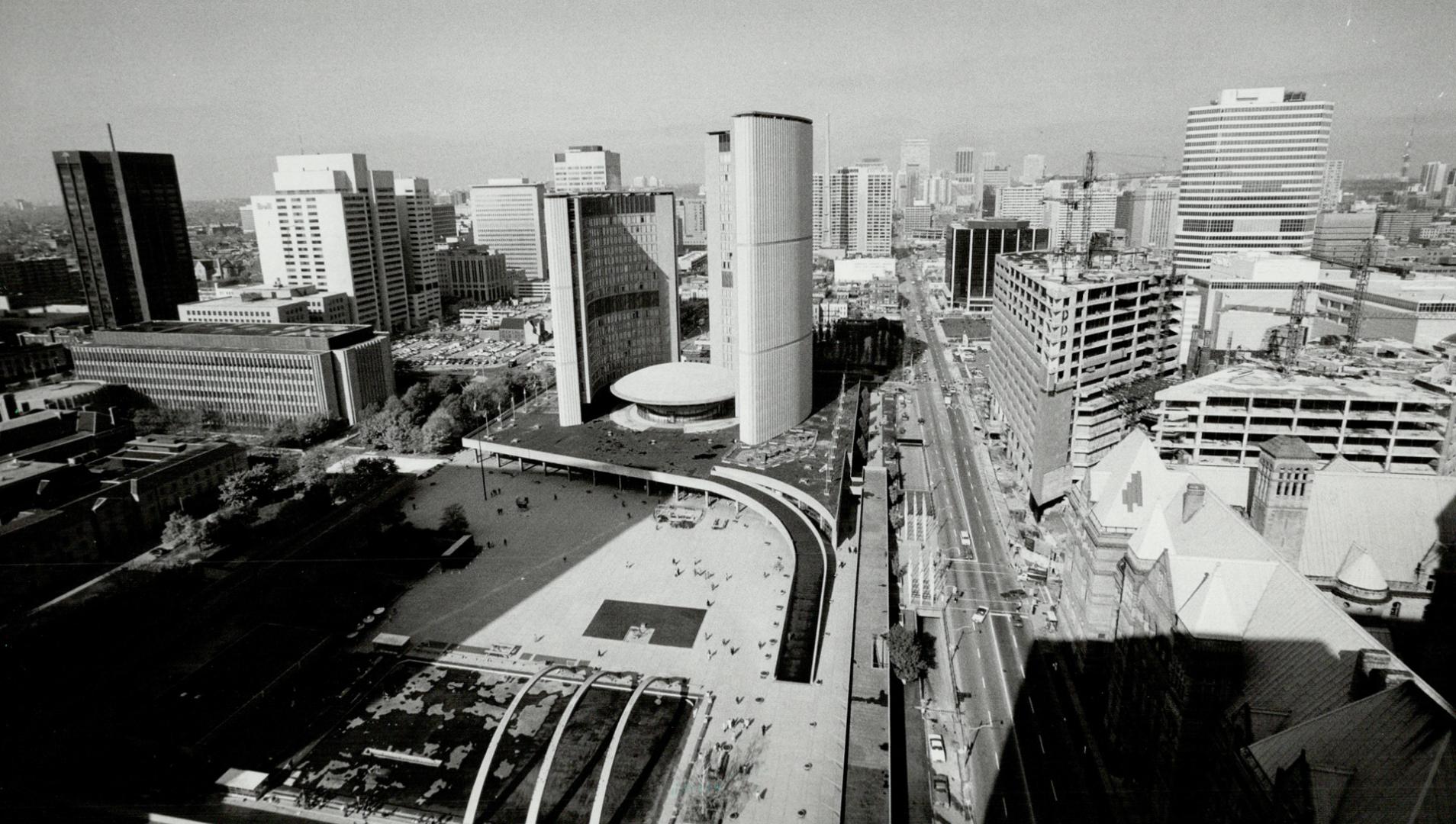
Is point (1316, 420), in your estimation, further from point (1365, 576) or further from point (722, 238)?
point (722, 238)

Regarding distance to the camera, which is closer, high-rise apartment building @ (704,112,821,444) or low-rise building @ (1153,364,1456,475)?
low-rise building @ (1153,364,1456,475)

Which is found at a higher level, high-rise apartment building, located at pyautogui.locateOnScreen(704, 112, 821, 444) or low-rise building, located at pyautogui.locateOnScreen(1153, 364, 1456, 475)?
high-rise apartment building, located at pyautogui.locateOnScreen(704, 112, 821, 444)

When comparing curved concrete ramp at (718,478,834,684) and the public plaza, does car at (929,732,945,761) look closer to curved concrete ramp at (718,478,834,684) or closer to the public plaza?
the public plaza

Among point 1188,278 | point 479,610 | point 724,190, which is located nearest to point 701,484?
point 479,610

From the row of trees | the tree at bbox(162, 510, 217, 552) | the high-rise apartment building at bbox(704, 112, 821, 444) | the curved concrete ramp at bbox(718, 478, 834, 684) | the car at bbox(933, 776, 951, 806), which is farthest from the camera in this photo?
the row of trees

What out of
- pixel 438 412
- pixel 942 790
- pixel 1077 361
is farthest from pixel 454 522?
pixel 1077 361

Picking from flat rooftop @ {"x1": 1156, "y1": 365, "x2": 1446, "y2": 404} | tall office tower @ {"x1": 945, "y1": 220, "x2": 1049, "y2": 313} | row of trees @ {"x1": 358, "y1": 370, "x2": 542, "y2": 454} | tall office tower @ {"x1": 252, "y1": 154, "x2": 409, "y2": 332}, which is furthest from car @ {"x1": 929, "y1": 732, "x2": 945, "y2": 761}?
tall office tower @ {"x1": 252, "y1": 154, "x2": 409, "y2": 332}

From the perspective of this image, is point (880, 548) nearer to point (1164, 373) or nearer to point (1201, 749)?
point (1201, 749)
